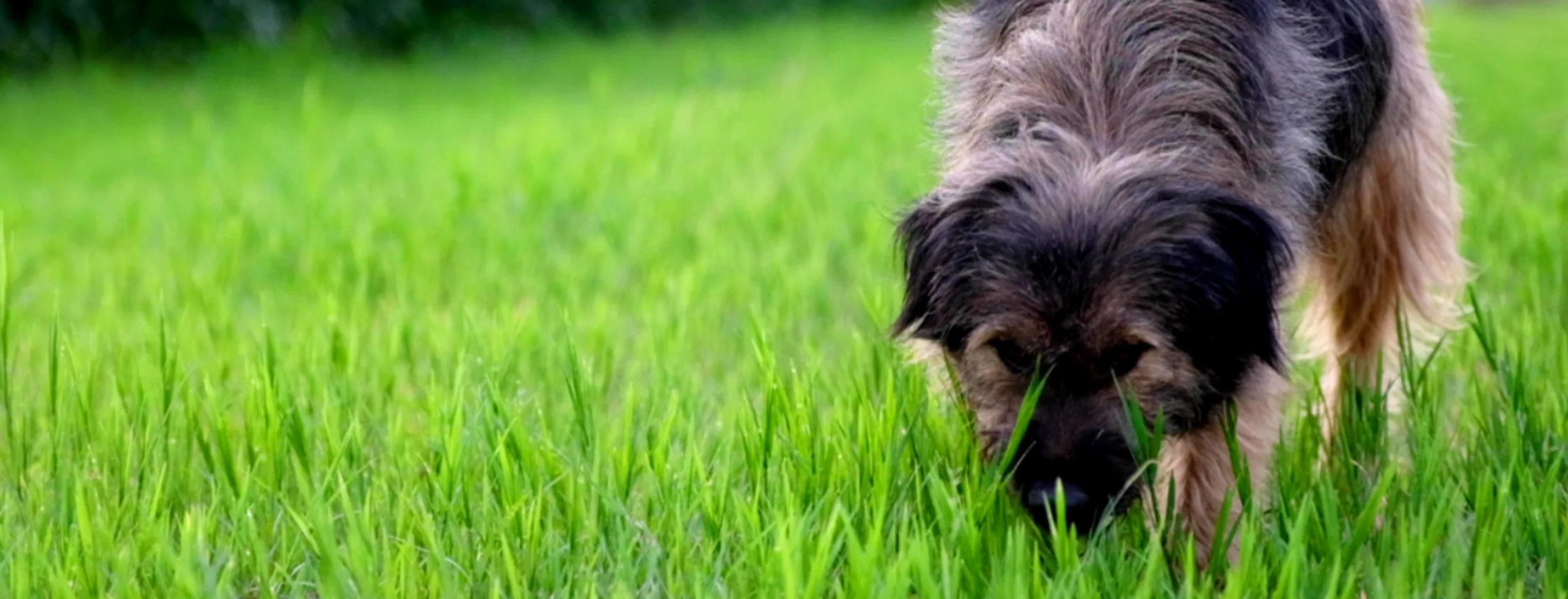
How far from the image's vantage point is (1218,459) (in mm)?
2680

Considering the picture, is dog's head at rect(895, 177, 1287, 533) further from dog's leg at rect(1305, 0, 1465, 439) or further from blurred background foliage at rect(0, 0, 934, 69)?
blurred background foliage at rect(0, 0, 934, 69)

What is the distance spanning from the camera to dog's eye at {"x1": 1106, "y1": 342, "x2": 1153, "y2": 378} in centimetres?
241

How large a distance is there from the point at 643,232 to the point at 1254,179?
2971mm

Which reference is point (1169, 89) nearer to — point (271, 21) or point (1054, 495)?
point (1054, 495)

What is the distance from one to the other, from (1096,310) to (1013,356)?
173mm

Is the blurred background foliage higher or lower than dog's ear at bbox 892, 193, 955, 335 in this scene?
lower

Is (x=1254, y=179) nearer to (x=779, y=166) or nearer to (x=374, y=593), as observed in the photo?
(x=374, y=593)

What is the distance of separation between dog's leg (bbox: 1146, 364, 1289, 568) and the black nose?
1.08 feet

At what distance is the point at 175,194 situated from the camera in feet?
22.0

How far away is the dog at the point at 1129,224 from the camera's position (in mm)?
2385

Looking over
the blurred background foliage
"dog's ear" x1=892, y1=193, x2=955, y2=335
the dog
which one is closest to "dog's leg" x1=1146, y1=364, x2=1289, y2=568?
the dog

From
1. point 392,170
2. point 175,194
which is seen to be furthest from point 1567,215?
point 175,194

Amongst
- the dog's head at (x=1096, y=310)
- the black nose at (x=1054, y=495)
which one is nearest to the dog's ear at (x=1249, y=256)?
the dog's head at (x=1096, y=310)

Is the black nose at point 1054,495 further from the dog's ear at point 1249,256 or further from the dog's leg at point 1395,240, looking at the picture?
the dog's leg at point 1395,240
